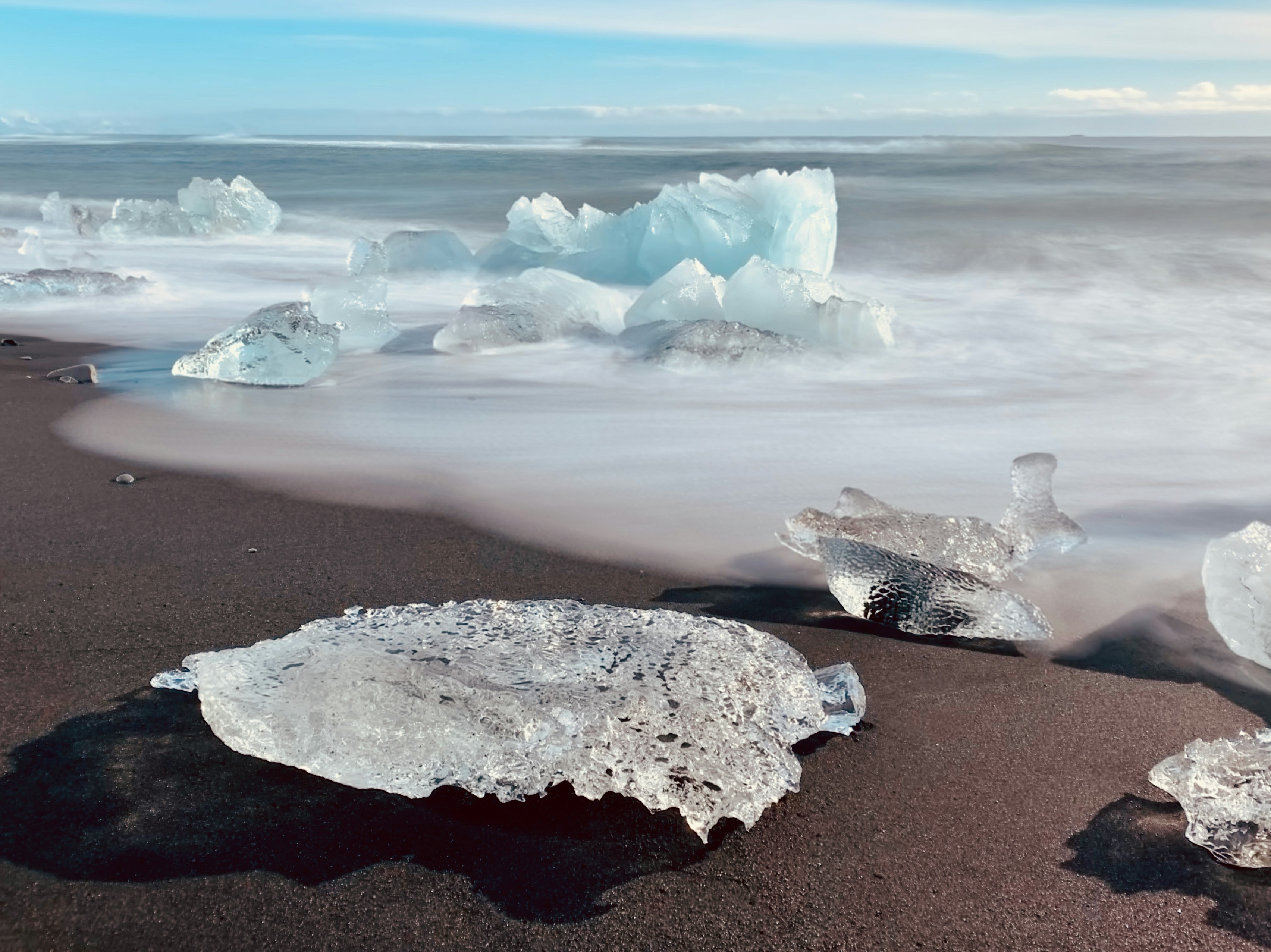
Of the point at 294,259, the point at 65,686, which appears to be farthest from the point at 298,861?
the point at 294,259

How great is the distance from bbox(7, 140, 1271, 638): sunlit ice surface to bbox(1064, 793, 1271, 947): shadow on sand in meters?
0.74

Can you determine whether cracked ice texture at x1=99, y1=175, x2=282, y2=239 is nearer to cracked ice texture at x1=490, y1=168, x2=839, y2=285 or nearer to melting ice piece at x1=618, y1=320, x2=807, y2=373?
cracked ice texture at x1=490, y1=168, x2=839, y2=285

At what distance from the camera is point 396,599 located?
246cm

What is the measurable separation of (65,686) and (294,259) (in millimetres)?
9109

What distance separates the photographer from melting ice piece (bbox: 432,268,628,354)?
5.67 meters

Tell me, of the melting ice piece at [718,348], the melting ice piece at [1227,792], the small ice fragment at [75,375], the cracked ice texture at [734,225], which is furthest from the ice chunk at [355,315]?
the melting ice piece at [1227,792]

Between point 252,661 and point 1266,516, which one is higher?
point 252,661

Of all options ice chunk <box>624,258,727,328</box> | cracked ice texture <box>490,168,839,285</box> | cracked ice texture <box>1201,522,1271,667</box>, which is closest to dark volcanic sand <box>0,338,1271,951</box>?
cracked ice texture <box>1201,522,1271,667</box>

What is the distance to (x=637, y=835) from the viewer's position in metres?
1.60

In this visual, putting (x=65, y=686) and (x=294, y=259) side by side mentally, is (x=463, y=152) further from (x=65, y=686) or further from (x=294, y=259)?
(x=65, y=686)

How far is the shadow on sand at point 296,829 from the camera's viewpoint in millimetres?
1518

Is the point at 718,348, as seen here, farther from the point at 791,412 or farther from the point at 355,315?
the point at 355,315

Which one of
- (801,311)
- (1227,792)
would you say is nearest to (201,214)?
(801,311)

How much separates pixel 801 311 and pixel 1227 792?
4250 millimetres
